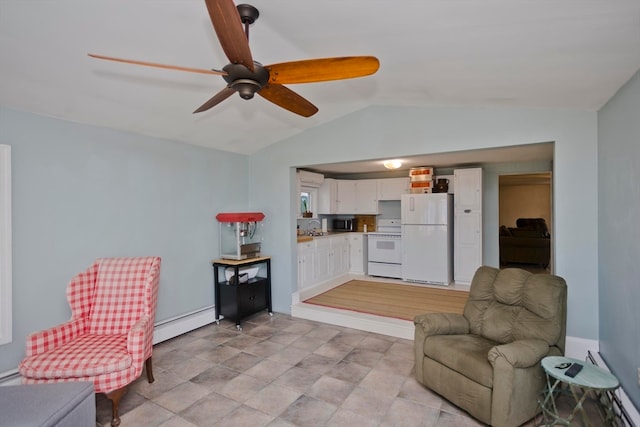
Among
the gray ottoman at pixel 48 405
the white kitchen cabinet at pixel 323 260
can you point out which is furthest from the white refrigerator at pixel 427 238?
the gray ottoman at pixel 48 405

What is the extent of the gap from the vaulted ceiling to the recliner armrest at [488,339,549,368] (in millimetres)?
1799

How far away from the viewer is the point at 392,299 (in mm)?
4883

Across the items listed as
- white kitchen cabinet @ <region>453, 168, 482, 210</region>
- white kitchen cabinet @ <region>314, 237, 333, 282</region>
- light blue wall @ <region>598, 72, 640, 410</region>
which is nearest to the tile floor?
light blue wall @ <region>598, 72, 640, 410</region>

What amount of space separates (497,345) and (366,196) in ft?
14.5

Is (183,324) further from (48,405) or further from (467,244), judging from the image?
(467,244)

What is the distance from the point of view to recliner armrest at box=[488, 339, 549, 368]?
6.77 ft

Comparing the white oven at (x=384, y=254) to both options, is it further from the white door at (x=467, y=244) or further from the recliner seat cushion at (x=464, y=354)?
the recliner seat cushion at (x=464, y=354)

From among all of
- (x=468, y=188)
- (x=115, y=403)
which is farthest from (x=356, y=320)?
(x=468, y=188)

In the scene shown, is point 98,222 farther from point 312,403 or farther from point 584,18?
point 584,18

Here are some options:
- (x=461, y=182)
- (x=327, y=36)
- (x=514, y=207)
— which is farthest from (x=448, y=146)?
(x=514, y=207)

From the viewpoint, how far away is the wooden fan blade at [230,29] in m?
1.25

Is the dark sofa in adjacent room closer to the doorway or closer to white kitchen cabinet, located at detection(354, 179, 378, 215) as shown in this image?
the doorway

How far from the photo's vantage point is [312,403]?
2.50 metres

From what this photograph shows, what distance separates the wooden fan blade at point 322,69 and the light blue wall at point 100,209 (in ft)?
7.63
